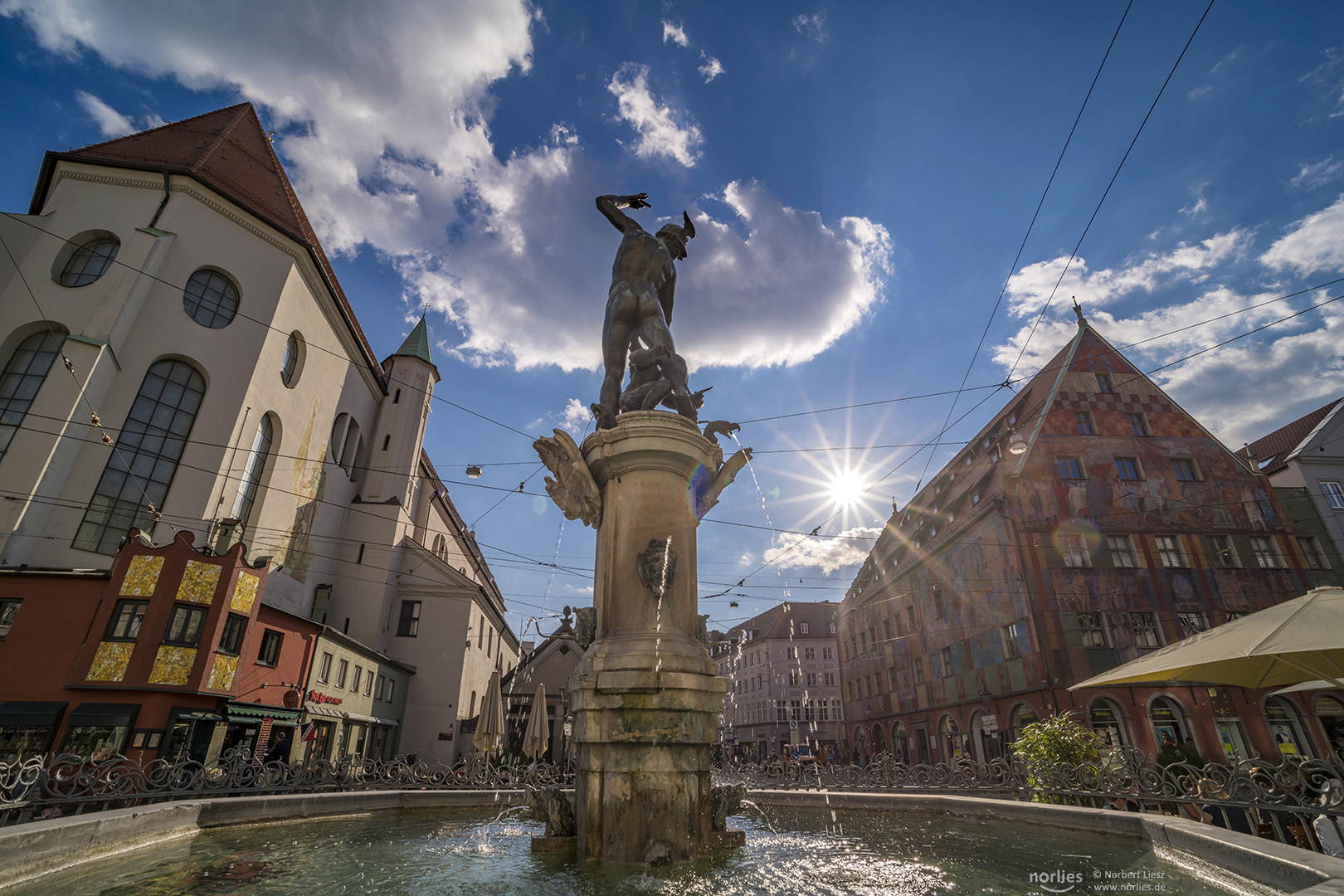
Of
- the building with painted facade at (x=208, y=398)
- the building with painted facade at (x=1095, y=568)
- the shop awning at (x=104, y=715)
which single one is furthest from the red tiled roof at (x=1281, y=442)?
the shop awning at (x=104, y=715)

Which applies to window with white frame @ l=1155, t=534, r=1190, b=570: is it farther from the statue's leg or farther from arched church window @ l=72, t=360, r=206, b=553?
arched church window @ l=72, t=360, r=206, b=553

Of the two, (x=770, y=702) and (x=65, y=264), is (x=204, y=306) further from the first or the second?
(x=770, y=702)

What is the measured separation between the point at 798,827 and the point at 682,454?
4.93 m

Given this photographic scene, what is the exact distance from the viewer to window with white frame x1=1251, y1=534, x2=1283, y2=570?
2756 centimetres

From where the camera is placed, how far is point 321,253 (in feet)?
101

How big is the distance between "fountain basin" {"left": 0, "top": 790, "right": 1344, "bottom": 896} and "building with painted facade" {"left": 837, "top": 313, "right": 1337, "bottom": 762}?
69.2 feet

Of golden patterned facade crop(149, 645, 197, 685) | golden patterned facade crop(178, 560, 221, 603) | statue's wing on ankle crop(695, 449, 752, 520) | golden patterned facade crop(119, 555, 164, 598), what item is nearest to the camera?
statue's wing on ankle crop(695, 449, 752, 520)

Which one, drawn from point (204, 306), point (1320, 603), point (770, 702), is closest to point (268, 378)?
point (204, 306)

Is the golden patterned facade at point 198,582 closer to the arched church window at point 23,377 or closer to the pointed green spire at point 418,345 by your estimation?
the arched church window at point 23,377

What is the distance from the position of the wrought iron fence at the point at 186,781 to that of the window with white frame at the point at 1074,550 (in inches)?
969

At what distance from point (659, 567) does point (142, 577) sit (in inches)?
671

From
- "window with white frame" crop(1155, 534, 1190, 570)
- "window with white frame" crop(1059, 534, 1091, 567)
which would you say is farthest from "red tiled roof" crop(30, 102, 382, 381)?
"window with white frame" crop(1155, 534, 1190, 570)

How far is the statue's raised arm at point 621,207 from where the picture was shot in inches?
351

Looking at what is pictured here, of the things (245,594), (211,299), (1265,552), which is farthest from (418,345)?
(1265,552)
